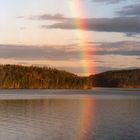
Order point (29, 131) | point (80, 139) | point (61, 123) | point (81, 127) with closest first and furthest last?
point (80, 139) < point (29, 131) < point (81, 127) < point (61, 123)

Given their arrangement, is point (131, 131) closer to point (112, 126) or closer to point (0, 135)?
point (112, 126)

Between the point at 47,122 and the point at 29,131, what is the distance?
28.9 feet

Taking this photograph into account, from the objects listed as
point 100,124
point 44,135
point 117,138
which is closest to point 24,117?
point 100,124

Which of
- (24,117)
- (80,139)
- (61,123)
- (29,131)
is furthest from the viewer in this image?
(24,117)

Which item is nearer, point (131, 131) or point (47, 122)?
point (131, 131)

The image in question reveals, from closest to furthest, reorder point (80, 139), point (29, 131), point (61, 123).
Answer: point (80, 139)
point (29, 131)
point (61, 123)

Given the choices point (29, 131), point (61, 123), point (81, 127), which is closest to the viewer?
point (29, 131)

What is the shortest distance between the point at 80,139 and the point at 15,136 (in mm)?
5841

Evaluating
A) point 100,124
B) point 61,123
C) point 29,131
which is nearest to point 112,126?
point 100,124

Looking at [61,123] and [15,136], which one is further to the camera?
[61,123]

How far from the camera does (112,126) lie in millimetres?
49156

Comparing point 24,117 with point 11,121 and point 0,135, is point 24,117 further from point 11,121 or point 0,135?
point 0,135

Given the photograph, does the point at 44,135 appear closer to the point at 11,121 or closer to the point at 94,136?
the point at 94,136

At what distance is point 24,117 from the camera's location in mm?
59156
